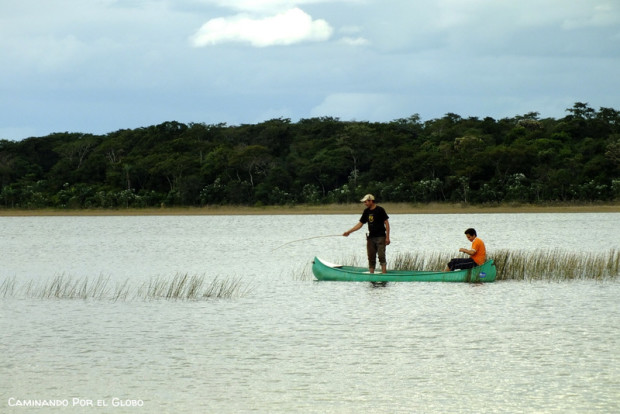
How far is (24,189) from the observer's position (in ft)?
287

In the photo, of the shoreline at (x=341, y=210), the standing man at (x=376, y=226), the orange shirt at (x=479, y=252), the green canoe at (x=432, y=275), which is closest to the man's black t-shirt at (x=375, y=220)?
the standing man at (x=376, y=226)

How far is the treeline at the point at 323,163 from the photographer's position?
234 feet

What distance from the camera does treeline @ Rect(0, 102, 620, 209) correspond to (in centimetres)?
7138

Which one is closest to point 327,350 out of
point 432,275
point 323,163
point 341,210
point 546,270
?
point 432,275

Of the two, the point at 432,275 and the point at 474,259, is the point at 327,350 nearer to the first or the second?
the point at 432,275

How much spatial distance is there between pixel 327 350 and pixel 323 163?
223 feet

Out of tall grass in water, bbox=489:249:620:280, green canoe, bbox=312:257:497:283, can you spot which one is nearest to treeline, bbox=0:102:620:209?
tall grass in water, bbox=489:249:620:280

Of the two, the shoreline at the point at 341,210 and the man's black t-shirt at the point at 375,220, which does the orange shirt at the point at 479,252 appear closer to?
the man's black t-shirt at the point at 375,220

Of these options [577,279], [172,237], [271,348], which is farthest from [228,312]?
[172,237]

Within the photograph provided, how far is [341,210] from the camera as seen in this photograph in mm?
73875

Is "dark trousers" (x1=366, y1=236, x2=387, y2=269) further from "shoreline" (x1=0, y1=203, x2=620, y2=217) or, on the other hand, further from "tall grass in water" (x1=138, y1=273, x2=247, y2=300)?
"shoreline" (x1=0, y1=203, x2=620, y2=217)

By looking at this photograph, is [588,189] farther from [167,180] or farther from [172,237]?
[167,180]

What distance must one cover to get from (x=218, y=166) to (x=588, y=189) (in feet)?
106

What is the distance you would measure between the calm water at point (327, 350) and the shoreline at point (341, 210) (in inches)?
1801
